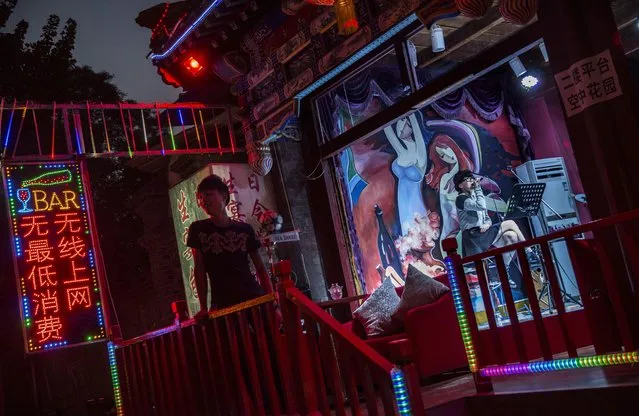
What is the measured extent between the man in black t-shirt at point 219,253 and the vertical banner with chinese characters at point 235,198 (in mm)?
4157

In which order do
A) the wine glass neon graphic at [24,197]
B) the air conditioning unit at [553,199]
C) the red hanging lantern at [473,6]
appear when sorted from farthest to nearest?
1. the air conditioning unit at [553,199]
2. the wine glass neon graphic at [24,197]
3. the red hanging lantern at [473,6]

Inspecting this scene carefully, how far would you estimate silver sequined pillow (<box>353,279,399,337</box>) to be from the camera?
6.40m

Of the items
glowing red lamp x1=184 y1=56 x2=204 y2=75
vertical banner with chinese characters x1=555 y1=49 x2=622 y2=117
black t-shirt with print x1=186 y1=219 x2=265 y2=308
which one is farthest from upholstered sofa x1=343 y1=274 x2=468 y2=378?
glowing red lamp x1=184 y1=56 x2=204 y2=75

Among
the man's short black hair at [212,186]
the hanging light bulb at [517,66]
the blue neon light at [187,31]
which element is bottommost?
the man's short black hair at [212,186]

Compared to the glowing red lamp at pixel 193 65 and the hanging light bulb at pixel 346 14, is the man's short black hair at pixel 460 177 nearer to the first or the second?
the glowing red lamp at pixel 193 65

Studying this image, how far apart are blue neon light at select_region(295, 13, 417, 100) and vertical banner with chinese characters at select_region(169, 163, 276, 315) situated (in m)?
1.56

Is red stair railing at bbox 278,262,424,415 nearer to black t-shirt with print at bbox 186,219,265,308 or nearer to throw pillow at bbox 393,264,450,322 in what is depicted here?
black t-shirt with print at bbox 186,219,265,308

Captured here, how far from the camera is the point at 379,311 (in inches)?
257

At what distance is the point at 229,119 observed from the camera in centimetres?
941

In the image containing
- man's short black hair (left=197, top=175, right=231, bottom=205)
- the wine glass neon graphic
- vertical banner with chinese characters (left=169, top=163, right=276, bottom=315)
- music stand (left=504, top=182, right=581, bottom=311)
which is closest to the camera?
man's short black hair (left=197, top=175, right=231, bottom=205)

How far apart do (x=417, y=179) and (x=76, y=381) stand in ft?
18.7

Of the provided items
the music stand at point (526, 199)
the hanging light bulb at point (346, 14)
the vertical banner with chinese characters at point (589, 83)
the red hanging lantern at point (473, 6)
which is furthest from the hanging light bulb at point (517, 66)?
the hanging light bulb at point (346, 14)

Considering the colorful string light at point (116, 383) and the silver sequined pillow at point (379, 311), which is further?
the silver sequined pillow at point (379, 311)

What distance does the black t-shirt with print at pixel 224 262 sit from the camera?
4.37m
